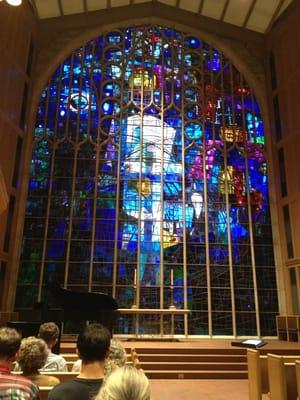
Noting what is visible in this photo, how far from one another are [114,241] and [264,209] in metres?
5.03

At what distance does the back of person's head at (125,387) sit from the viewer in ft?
3.64

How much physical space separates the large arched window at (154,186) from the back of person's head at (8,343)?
9104 mm

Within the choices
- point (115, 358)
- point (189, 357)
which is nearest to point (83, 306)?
point (189, 357)

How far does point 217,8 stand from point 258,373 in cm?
1307

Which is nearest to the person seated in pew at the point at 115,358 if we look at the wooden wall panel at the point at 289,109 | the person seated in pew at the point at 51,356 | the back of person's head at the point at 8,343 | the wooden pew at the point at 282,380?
the back of person's head at the point at 8,343

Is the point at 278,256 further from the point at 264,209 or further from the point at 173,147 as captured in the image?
the point at 173,147

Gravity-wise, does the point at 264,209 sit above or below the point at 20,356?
above

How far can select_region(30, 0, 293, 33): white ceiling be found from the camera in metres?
13.1

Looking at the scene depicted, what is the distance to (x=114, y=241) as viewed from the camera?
11.7m

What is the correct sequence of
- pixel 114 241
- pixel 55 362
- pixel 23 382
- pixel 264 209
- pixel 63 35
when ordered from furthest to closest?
pixel 63 35 → pixel 264 209 → pixel 114 241 → pixel 55 362 → pixel 23 382

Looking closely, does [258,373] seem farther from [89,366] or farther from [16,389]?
[16,389]

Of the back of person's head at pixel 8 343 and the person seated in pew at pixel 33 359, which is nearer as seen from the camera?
the back of person's head at pixel 8 343

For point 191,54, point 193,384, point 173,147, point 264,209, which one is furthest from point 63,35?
point 193,384

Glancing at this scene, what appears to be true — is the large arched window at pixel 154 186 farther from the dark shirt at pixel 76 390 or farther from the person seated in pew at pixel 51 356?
the dark shirt at pixel 76 390
